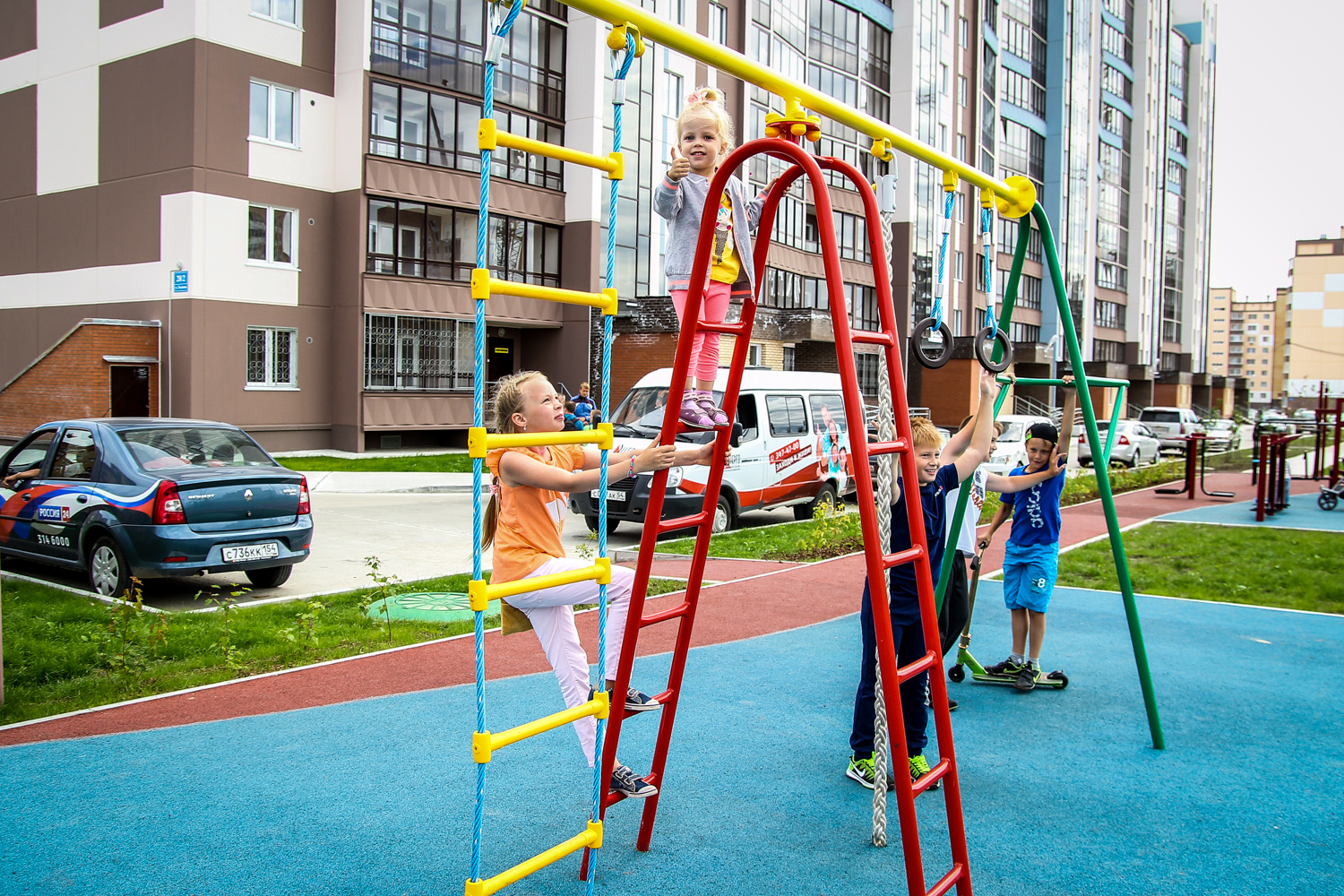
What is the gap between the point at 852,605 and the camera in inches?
333

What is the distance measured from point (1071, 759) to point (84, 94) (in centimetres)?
2953

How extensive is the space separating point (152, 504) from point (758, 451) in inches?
312

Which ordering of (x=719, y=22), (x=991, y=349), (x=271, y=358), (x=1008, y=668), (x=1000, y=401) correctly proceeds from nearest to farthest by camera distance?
(x=991, y=349) < (x=1000, y=401) < (x=1008, y=668) < (x=271, y=358) < (x=719, y=22)

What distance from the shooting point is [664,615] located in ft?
12.0

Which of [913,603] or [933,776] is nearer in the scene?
[933,776]

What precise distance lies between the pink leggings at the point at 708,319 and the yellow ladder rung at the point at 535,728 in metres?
1.35

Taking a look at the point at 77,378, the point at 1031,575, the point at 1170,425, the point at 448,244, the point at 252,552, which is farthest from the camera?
the point at 1170,425

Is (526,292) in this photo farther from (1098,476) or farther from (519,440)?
(1098,476)

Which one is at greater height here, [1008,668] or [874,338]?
[874,338]

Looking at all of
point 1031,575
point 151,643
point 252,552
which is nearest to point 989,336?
point 1031,575

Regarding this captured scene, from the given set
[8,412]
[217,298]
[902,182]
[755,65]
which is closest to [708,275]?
[755,65]

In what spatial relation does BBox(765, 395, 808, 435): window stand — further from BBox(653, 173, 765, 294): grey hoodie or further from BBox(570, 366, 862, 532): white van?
BBox(653, 173, 765, 294): grey hoodie

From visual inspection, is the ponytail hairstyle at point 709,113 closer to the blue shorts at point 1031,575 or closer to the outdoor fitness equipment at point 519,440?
the outdoor fitness equipment at point 519,440

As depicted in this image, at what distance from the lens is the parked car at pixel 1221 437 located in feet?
126
